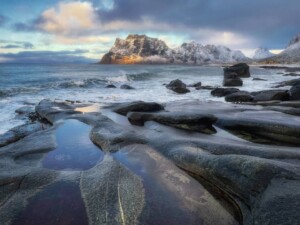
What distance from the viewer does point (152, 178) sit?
4.81 metres

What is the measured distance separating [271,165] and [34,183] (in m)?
3.48

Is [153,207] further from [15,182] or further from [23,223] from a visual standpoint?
[15,182]

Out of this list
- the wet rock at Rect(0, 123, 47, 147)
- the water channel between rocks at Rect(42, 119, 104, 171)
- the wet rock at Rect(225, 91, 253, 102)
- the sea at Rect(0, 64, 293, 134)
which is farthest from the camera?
the sea at Rect(0, 64, 293, 134)

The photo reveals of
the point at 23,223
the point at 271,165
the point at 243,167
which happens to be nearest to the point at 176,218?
the point at 243,167

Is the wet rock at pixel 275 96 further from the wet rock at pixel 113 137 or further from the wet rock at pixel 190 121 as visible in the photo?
the wet rock at pixel 113 137

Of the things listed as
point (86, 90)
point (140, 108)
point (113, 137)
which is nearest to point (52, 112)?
point (140, 108)

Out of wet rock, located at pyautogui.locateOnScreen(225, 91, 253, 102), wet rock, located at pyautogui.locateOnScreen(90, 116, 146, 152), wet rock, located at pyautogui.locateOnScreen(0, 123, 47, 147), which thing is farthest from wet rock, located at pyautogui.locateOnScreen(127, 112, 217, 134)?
wet rock, located at pyautogui.locateOnScreen(225, 91, 253, 102)

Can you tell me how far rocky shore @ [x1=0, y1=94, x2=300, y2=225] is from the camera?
3613 mm

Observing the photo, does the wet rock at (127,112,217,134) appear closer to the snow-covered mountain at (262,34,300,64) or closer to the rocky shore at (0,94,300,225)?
the rocky shore at (0,94,300,225)

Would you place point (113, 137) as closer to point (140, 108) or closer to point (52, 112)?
point (140, 108)

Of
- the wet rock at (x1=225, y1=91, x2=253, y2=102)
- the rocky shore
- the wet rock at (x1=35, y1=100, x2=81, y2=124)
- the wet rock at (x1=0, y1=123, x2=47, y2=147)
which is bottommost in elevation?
the wet rock at (x1=225, y1=91, x2=253, y2=102)

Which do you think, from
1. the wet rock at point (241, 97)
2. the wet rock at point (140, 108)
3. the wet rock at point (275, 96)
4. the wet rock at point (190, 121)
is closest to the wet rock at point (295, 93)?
the wet rock at point (275, 96)

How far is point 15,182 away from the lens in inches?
176

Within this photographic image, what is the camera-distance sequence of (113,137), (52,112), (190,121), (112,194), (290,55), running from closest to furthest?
(112,194)
(113,137)
(190,121)
(52,112)
(290,55)
